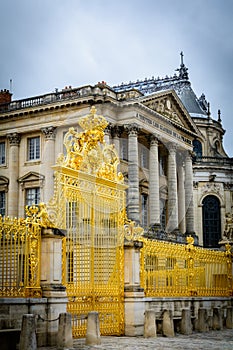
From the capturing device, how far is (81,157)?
1502cm

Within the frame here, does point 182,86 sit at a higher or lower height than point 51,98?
higher

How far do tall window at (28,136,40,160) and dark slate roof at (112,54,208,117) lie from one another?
19.5 m

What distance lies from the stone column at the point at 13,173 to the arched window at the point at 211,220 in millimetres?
19534

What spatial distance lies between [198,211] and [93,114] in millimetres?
39202

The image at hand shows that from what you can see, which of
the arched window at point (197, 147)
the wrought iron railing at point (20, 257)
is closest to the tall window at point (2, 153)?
the arched window at point (197, 147)

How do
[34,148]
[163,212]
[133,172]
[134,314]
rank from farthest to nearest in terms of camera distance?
[163,212] < [34,148] < [133,172] < [134,314]

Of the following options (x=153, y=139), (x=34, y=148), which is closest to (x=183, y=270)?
(x=153, y=139)

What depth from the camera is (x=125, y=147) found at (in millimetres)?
A: 39812

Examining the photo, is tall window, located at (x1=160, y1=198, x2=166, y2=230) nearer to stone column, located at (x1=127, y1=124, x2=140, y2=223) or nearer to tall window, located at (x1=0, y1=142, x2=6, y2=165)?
stone column, located at (x1=127, y1=124, x2=140, y2=223)

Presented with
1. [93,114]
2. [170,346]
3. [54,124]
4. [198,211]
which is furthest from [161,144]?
[170,346]

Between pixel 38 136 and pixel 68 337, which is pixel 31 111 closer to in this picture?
pixel 38 136

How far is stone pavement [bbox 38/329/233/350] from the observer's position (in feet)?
41.6

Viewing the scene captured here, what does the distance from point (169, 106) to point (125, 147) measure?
599 cm

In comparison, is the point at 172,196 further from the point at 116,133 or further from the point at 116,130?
the point at 116,130
